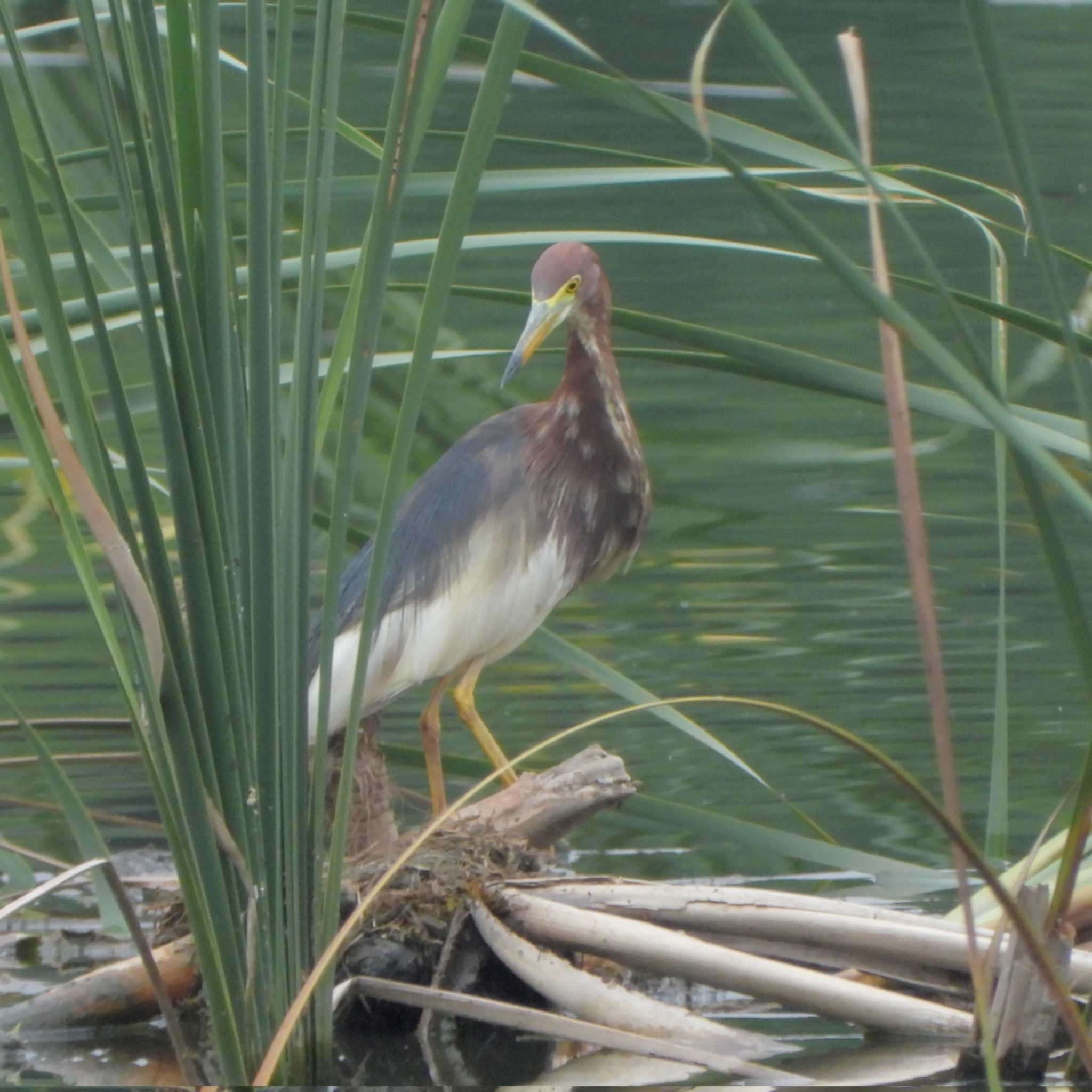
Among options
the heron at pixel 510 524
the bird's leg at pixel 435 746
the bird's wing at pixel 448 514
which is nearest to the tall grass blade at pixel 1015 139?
the bird's leg at pixel 435 746

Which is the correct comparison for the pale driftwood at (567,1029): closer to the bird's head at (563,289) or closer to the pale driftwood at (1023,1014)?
the pale driftwood at (1023,1014)

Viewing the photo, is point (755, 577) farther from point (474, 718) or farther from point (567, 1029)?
point (567, 1029)

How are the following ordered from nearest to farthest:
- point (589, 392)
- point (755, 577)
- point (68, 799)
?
point (68, 799)
point (589, 392)
point (755, 577)

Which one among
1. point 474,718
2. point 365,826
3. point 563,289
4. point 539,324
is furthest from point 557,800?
point 563,289

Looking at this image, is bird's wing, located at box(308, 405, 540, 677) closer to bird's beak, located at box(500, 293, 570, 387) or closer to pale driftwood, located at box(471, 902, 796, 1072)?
bird's beak, located at box(500, 293, 570, 387)

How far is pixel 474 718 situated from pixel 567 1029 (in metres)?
1.65

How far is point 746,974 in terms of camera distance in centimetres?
260

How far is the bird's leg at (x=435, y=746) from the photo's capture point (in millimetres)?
3826

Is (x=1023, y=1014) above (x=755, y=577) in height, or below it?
above

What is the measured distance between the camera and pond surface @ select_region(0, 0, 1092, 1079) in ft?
14.0

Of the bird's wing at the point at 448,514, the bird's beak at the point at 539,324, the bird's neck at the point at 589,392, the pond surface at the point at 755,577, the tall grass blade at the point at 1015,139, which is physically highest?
the tall grass blade at the point at 1015,139

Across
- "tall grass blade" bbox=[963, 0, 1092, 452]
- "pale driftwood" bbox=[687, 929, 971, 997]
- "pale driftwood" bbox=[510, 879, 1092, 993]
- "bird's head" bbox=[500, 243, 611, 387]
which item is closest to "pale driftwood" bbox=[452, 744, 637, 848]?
"pale driftwood" bbox=[510, 879, 1092, 993]

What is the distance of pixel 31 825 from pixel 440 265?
8.75 feet

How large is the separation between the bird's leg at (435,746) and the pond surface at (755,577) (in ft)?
1.14
